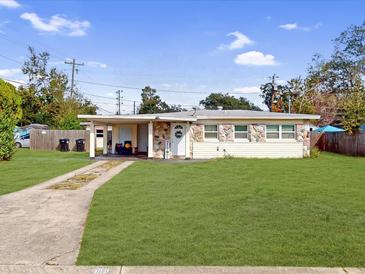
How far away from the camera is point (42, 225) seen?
600cm

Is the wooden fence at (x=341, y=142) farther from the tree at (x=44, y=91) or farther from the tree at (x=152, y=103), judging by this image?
the tree at (x=152, y=103)

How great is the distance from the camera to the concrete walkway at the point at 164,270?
393 centimetres

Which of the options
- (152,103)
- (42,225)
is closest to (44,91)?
(152,103)

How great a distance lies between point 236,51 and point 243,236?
94.1ft

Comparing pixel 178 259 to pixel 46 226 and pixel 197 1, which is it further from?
pixel 197 1

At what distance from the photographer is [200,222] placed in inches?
237

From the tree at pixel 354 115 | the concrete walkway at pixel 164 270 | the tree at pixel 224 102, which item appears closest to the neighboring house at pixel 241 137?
the tree at pixel 354 115

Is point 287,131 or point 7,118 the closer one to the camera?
point 7,118

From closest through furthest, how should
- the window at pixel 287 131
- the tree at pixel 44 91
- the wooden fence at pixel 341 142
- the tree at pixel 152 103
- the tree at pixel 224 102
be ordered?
the window at pixel 287 131 < the wooden fence at pixel 341 142 < the tree at pixel 44 91 < the tree at pixel 152 103 < the tree at pixel 224 102

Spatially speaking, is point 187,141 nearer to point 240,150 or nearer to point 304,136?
point 240,150

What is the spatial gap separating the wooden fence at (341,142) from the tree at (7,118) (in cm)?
2191

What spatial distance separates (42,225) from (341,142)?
2475 cm

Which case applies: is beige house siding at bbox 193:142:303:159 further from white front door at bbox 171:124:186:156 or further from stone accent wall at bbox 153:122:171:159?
stone accent wall at bbox 153:122:171:159

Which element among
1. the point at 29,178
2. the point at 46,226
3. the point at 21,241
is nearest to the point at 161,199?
the point at 46,226
